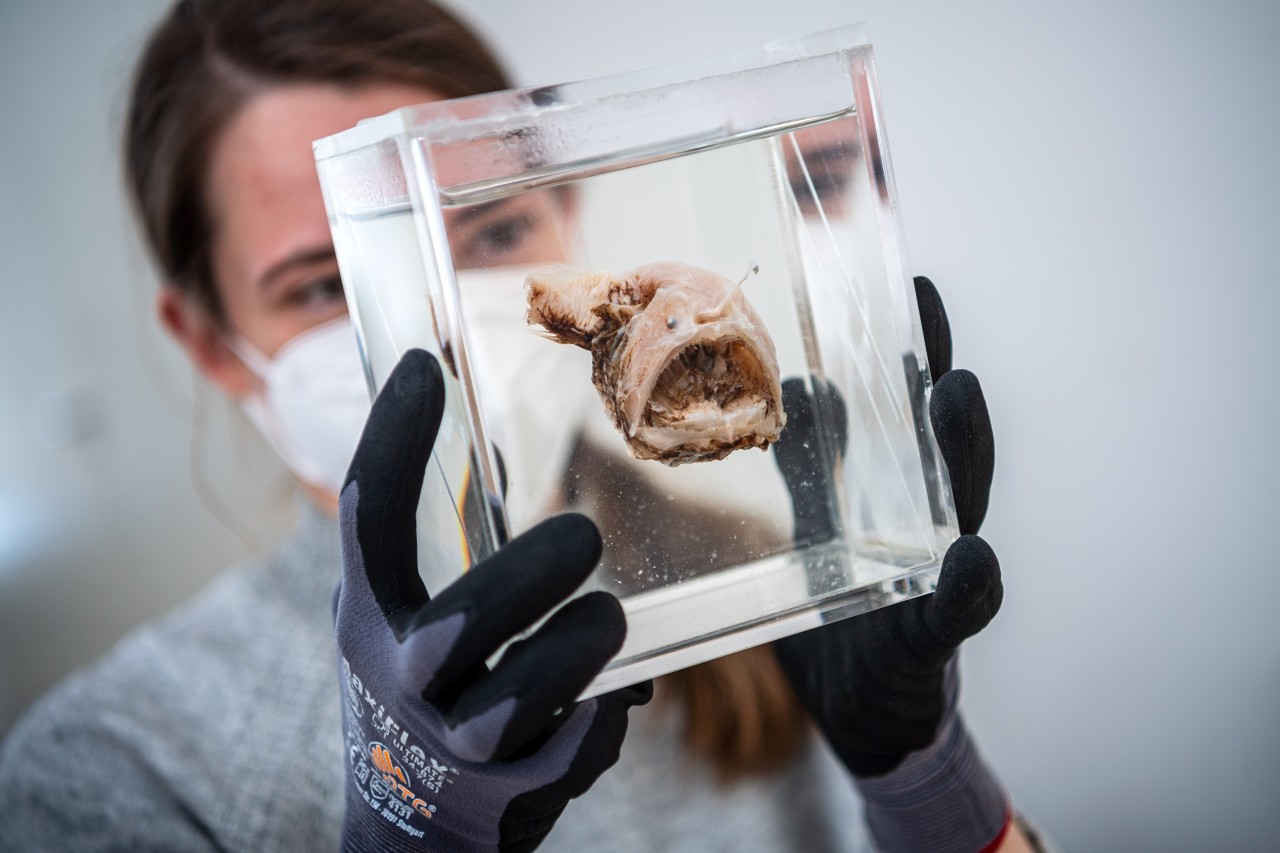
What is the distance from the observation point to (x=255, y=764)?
107 cm

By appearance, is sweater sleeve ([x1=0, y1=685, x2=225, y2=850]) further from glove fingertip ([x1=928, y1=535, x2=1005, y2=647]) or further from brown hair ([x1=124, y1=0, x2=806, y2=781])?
glove fingertip ([x1=928, y1=535, x2=1005, y2=647])

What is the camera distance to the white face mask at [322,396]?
0.93 m

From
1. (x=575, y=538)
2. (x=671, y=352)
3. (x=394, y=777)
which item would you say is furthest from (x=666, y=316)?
(x=394, y=777)

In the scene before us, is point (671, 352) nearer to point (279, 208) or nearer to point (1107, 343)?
point (279, 208)

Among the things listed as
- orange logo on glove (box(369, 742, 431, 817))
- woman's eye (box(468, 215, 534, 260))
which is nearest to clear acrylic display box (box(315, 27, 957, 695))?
woman's eye (box(468, 215, 534, 260))

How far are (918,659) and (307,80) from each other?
0.98 metres

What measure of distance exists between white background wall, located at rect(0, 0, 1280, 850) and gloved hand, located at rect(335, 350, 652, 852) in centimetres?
84

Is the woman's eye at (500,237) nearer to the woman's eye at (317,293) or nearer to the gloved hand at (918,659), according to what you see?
the gloved hand at (918,659)

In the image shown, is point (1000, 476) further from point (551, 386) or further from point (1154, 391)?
point (551, 386)

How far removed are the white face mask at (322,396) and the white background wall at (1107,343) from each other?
2.37 ft

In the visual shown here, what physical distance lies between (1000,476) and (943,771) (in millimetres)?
547

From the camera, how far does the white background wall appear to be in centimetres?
103

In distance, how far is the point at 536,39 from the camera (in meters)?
1.58

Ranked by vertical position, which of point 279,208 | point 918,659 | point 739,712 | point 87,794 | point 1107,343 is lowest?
point 739,712
